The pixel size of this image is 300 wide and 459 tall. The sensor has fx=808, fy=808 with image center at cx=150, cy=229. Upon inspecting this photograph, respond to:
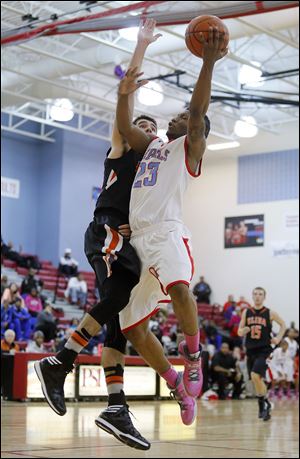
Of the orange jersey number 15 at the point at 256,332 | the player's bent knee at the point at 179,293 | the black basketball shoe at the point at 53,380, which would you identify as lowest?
the black basketball shoe at the point at 53,380

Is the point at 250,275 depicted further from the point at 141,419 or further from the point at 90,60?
the point at 141,419

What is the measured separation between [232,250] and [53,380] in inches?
1182

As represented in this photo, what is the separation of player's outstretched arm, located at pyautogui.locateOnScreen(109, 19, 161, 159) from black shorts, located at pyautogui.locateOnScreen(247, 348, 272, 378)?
1070 centimetres

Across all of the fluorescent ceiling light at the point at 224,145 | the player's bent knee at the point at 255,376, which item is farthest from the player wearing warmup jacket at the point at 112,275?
Answer: the fluorescent ceiling light at the point at 224,145

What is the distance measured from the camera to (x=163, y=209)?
4.26 meters

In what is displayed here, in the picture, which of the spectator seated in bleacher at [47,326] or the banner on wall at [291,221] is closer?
the spectator seated in bleacher at [47,326]

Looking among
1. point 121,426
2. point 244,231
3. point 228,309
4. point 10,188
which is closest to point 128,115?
point 121,426

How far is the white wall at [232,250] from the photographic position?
105 ft

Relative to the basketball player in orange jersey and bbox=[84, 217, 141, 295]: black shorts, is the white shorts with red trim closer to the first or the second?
bbox=[84, 217, 141, 295]: black shorts

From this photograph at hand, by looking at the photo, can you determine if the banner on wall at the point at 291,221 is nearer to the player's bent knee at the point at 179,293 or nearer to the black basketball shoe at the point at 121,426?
the player's bent knee at the point at 179,293

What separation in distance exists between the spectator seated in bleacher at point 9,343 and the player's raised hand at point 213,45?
614 inches

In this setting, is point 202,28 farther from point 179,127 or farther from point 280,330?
point 280,330

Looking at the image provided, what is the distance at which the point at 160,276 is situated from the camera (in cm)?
418

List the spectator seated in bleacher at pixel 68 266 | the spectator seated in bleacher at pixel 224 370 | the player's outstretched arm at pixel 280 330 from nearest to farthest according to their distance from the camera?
the player's outstretched arm at pixel 280 330
the spectator seated in bleacher at pixel 224 370
the spectator seated in bleacher at pixel 68 266
